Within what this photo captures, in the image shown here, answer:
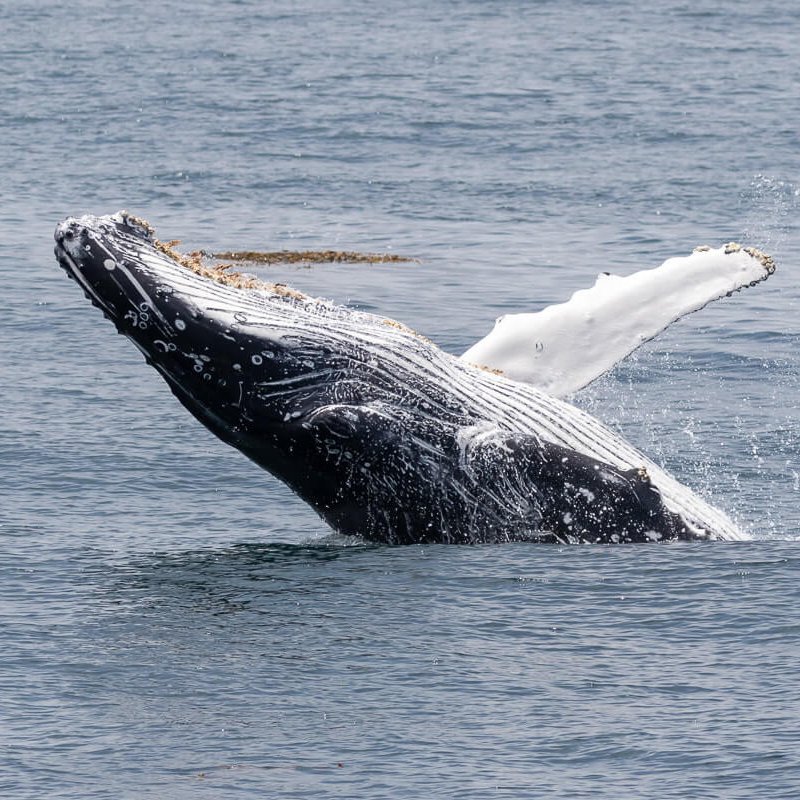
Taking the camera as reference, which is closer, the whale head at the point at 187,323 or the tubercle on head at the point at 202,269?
the whale head at the point at 187,323

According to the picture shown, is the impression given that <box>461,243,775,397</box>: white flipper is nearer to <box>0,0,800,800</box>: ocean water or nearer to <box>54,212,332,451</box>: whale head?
<box>0,0,800,800</box>: ocean water

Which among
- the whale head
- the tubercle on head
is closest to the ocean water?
the whale head

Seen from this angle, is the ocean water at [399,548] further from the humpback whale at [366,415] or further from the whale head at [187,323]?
the whale head at [187,323]

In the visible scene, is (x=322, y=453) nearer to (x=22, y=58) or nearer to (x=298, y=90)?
(x=298, y=90)

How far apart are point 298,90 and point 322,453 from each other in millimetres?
36205

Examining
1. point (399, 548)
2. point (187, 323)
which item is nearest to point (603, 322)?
point (399, 548)

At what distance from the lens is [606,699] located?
11586 millimetres

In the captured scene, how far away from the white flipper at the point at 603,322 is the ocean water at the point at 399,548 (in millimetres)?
1931

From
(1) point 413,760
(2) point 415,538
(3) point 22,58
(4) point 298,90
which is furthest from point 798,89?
(1) point 413,760

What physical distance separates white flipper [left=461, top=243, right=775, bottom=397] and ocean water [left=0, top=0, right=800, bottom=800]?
6.33 feet

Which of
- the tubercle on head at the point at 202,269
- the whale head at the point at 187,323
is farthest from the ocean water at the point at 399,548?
the tubercle on head at the point at 202,269

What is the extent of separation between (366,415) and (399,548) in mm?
1193

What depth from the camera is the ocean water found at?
11.0 meters

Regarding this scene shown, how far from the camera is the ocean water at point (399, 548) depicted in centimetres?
1102
